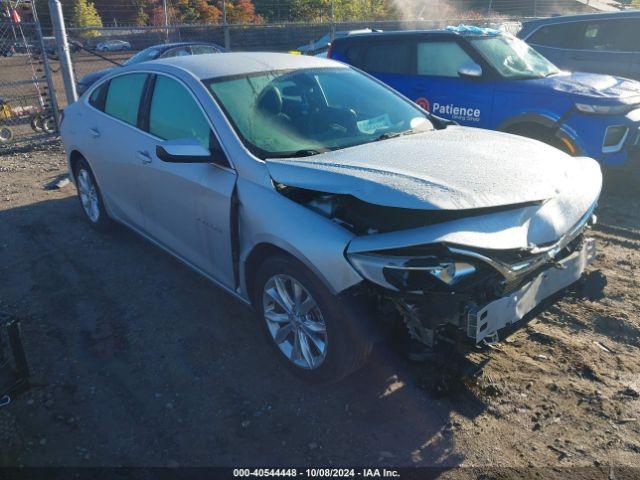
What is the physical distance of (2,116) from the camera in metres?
9.55

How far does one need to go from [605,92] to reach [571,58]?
3205 millimetres

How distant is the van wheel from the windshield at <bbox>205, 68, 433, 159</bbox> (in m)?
0.78

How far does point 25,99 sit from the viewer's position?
10.1 meters

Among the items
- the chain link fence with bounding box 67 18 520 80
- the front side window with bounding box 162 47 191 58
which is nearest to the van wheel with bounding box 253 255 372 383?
the front side window with bounding box 162 47 191 58

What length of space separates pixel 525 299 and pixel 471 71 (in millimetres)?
4331

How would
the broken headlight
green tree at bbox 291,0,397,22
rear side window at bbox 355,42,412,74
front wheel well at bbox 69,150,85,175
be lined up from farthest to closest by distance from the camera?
green tree at bbox 291,0,397,22 → rear side window at bbox 355,42,412,74 → front wheel well at bbox 69,150,85,175 → the broken headlight

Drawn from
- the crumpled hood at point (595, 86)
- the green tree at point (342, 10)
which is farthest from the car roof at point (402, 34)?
the green tree at point (342, 10)

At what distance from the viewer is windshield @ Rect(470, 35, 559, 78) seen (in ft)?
20.5

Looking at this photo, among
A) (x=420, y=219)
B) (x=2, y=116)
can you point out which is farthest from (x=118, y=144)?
(x=2, y=116)

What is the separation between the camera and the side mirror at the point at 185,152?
10.5ft

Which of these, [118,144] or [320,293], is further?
[118,144]

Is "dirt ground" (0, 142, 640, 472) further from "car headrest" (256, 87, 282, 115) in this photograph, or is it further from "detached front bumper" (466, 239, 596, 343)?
"car headrest" (256, 87, 282, 115)

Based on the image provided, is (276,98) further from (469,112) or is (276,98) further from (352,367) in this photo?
(469,112)

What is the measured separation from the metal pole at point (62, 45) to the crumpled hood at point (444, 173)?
771 centimetres
